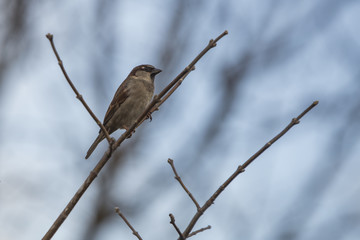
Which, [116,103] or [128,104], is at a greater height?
[116,103]

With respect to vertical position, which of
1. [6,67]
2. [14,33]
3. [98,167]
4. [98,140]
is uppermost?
[14,33]

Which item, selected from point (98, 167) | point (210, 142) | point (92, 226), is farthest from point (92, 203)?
point (98, 167)

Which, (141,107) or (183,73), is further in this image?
(141,107)

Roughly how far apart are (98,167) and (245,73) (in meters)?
7.26

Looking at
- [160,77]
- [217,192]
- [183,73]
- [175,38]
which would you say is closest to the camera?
[217,192]

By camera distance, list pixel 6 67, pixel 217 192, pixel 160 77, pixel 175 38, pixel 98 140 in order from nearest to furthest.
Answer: pixel 217 192
pixel 98 140
pixel 6 67
pixel 160 77
pixel 175 38

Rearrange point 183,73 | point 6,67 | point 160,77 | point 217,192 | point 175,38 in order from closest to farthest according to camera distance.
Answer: point 217,192
point 183,73
point 6,67
point 160,77
point 175,38

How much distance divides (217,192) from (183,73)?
0.62 m

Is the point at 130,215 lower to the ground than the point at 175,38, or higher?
lower

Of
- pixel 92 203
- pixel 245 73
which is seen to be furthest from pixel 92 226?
pixel 245 73

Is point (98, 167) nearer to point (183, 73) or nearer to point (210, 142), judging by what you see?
point (183, 73)

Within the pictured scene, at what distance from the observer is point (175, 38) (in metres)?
9.83

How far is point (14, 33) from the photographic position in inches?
308

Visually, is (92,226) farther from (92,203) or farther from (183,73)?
(183,73)
